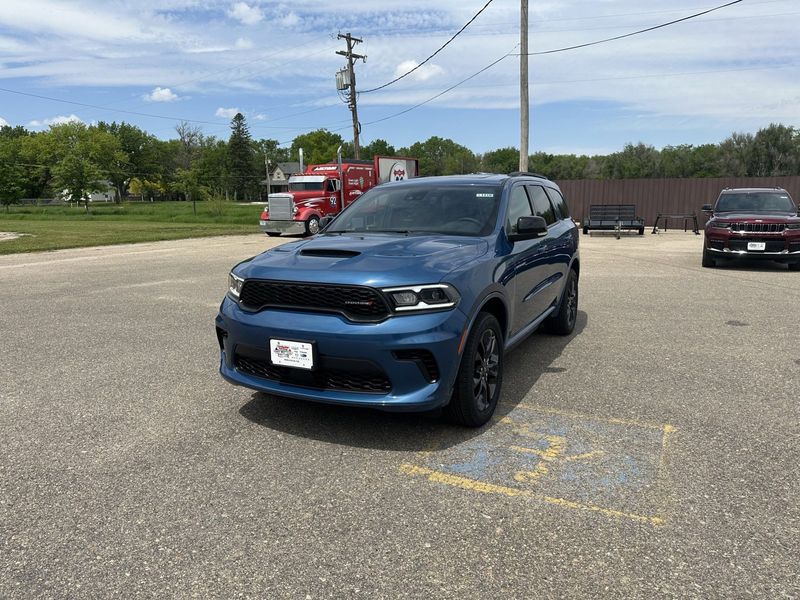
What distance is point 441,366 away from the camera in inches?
134

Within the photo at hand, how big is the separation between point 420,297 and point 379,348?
39cm

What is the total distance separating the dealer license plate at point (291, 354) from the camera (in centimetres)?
344

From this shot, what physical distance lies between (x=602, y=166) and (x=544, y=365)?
99.0m

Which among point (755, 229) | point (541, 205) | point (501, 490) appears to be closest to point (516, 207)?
point (541, 205)

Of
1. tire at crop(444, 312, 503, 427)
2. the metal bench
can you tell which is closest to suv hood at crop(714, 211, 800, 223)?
tire at crop(444, 312, 503, 427)

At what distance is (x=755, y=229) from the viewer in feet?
36.7

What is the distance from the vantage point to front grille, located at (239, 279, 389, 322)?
3.42m

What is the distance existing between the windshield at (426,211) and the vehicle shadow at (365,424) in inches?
53.4

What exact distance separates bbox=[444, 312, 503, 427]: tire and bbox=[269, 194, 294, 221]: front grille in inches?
801

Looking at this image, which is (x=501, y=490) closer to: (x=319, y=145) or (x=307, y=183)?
(x=307, y=183)

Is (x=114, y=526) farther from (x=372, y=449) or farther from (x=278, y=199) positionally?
(x=278, y=199)

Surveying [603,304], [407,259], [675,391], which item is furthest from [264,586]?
[603,304]

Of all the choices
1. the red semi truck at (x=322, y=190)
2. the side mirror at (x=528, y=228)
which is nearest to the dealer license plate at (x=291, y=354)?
the side mirror at (x=528, y=228)

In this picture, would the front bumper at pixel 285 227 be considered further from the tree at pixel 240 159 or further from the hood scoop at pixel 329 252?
the tree at pixel 240 159
